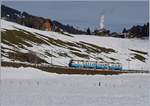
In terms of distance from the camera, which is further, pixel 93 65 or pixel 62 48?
pixel 62 48

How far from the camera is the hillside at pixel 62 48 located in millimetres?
91613

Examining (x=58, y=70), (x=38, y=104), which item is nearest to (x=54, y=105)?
(x=38, y=104)

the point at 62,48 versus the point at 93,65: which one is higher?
the point at 62,48

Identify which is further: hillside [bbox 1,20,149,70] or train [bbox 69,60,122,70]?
hillside [bbox 1,20,149,70]

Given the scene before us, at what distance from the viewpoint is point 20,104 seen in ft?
66.9

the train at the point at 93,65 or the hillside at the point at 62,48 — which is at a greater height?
the hillside at the point at 62,48

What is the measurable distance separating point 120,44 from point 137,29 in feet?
129

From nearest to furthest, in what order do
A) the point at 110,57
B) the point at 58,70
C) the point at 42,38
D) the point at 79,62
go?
1. the point at 58,70
2. the point at 79,62
3. the point at 110,57
4. the point at 42,38

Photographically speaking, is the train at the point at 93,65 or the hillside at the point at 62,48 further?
the hillside at the point at 62,48

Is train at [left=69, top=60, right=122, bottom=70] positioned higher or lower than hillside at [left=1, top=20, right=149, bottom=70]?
lower

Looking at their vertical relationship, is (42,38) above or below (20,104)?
above

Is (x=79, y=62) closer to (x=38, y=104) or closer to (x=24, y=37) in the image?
(x=24, y=37)

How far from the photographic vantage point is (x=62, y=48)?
119 metres

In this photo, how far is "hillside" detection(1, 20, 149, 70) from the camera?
91.6m
